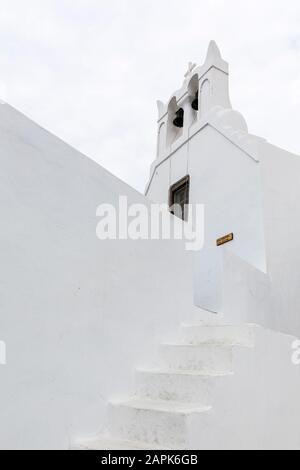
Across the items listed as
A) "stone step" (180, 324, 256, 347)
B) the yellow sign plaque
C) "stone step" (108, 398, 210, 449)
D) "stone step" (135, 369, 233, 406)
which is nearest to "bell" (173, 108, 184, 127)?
the yellow sign plaque

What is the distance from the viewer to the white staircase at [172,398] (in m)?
2.42

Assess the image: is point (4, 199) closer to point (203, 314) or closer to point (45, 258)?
point (45, 258)

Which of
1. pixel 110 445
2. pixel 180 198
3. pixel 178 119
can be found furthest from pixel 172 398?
pixel 178 119

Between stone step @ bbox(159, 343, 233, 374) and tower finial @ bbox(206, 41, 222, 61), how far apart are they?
6917mm

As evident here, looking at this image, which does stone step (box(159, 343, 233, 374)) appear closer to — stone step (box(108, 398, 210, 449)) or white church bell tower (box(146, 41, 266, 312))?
stone step (box(108, 398, 210, 449))

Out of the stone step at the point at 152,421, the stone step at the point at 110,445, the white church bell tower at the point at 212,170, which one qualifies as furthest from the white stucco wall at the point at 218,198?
the stone step at the point at 110,445

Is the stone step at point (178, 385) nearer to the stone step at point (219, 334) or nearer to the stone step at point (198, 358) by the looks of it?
the stone step at point (198, 358)

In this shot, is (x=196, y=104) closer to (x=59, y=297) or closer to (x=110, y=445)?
(x=59, y=297)

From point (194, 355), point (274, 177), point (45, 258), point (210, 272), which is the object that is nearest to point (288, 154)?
point (274, 177)

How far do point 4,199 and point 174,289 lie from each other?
2154 mm

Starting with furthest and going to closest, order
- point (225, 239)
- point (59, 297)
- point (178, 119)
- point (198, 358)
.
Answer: point (178, 119), point (225, 239), point (198, 358), point (59, 297)

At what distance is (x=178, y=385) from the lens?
112 inches

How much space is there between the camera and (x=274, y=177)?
6234mm

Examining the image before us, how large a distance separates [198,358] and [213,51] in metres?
7.22
